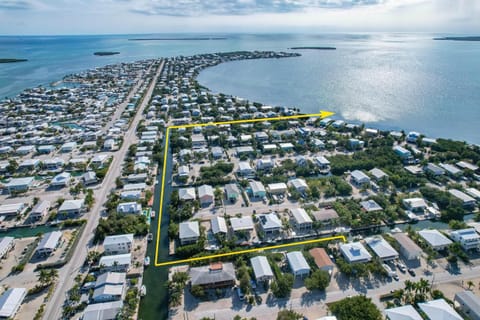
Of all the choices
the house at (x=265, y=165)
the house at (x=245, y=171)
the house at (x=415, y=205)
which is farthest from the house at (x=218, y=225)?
the house at (x=415, y=205)

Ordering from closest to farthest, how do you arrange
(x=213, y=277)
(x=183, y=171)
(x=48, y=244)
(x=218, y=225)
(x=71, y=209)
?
1. (x=213, y=277)
2. (x=48, y=244)
3. (x=218, y=225)
4. (x=71, y=209)
5. (x=183, y=171)

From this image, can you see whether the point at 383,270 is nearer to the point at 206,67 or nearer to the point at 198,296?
the point at 198,296

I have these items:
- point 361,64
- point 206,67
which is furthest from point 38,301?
point 361,64

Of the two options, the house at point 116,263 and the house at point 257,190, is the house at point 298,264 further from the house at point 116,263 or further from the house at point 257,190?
the house at point 116,263

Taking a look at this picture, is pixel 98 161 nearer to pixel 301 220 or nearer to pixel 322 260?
pixel 301 220

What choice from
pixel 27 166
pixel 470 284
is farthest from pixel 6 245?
pixel 470 284
